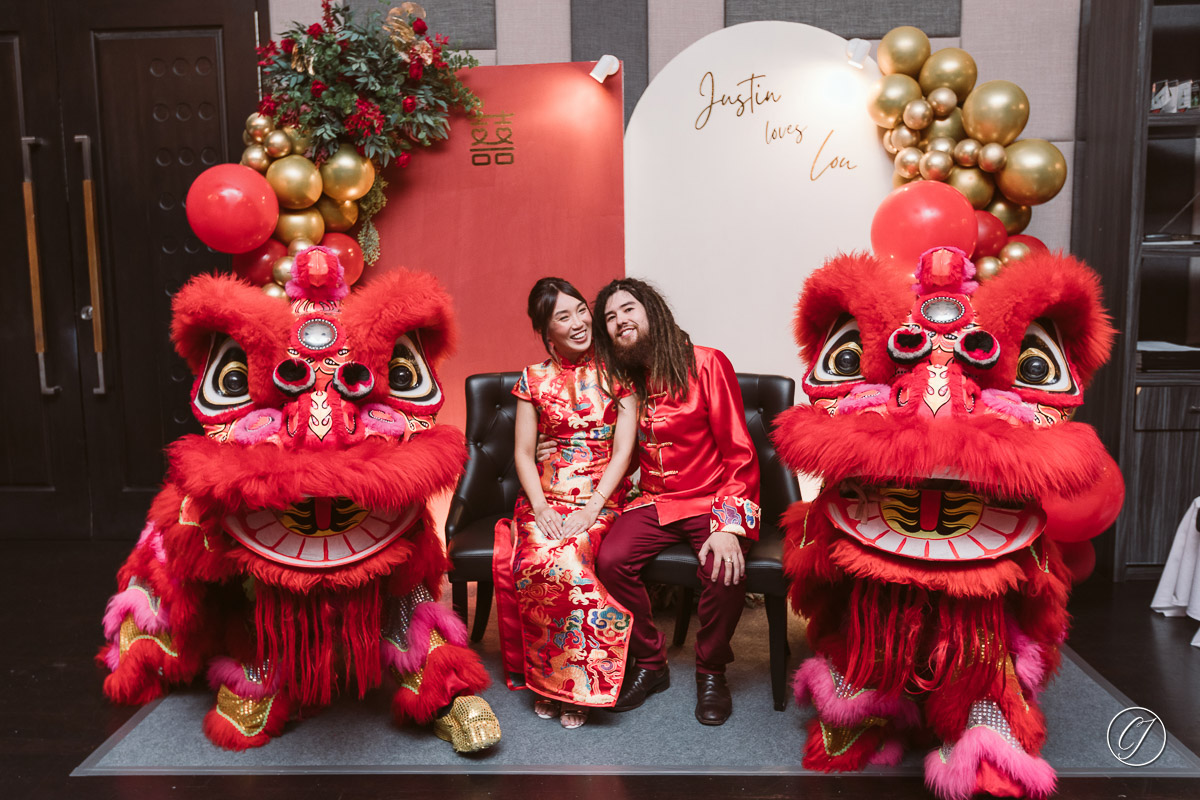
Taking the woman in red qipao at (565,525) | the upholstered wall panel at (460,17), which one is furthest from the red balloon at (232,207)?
the woman in red qipao at (565,525)

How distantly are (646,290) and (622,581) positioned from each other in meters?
0.83

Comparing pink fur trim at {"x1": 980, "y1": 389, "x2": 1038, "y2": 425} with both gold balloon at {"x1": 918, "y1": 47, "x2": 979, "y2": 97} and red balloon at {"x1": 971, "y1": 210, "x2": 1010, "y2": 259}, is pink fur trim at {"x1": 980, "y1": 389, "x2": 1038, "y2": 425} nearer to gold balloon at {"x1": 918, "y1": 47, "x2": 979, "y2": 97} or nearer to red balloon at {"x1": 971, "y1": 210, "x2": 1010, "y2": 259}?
red balloon at {"x1": 971, "y1": 210, "x2": 1010, "y2": 259}

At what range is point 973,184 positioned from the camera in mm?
3115

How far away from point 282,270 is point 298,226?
0.18 metres

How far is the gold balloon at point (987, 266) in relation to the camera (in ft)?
10.1

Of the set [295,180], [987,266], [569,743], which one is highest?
[295,180]

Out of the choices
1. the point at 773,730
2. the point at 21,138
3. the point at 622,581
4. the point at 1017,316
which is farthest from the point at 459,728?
the point at 21,138

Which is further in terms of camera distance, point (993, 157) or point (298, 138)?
point (298, 138)

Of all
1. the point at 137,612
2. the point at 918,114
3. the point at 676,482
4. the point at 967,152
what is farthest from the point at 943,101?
the point at 137,612

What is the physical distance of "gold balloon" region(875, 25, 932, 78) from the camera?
10.4 ft

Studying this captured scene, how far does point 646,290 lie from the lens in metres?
2.56

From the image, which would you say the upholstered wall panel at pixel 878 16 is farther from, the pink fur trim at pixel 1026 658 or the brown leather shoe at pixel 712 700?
the brown leather shoe at pixel 712 700

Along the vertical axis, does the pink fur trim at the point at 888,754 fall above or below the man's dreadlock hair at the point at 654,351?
below

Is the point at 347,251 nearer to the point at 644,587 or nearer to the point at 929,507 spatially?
the point at 644,587
